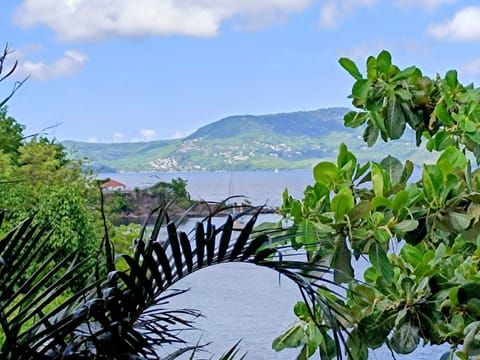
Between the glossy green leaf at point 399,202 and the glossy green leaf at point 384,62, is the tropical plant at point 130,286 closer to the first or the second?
the glossy green leaf at point 399,202

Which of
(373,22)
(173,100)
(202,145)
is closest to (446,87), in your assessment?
(202,145)

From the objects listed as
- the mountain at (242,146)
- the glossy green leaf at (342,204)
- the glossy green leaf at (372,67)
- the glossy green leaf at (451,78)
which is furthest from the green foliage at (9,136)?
the mountain at (242,146)

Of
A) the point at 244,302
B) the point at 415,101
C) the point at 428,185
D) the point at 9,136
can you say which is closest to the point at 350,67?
the point at 415,101

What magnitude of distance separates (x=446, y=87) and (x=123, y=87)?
7043 millimetres

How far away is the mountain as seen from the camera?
4.76 meters

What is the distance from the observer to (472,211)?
98 centimetres

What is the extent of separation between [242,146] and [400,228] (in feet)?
14.2

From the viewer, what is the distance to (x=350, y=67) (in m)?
1.11

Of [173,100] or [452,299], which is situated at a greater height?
[173,100]

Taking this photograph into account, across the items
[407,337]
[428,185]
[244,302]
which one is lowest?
[244,302]

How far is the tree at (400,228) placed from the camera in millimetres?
955

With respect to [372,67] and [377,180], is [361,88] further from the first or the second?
[377,180]

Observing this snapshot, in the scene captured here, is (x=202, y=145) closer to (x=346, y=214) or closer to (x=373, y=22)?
(x=373, y=22)

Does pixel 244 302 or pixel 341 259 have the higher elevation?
pixel 341 259
